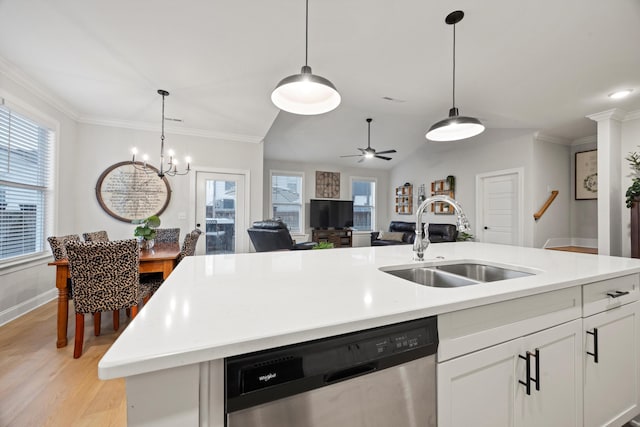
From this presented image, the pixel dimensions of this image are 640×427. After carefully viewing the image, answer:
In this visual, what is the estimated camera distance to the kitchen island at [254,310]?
0.51 metres

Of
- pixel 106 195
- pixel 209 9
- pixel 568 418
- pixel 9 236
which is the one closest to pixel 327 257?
pixel 568 418

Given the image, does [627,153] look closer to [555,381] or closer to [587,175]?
[587,175]

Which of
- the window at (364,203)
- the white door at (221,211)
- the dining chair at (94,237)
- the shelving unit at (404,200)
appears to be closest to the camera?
the dining chair at (94,237)

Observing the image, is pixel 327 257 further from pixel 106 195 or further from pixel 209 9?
pixel 106 195

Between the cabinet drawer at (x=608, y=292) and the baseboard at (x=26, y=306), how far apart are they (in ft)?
14.5

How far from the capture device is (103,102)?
3373 mm

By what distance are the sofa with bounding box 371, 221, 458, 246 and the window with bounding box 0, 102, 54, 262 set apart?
5.80 meters

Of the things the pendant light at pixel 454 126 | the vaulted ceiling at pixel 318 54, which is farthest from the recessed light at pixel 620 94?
the pendant light at pixel 454 126

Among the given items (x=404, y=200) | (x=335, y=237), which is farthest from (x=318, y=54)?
(x=404, y=200)

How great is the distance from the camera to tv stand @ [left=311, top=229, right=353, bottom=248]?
6.76m

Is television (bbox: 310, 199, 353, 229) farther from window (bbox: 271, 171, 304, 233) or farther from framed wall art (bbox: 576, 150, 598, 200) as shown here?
framed wall art (bbox: 576, 150, 598, 200)

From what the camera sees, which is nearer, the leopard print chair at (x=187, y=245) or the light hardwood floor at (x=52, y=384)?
the light hardwood floor at (x=52, y=384)

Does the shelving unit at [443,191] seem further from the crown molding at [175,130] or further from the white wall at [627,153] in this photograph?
the crown molding at [175,130]

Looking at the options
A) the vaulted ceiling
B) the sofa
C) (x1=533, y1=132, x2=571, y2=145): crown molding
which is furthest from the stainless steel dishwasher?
(x1=533, y1=132, x2=571, y2=145): crown molding
